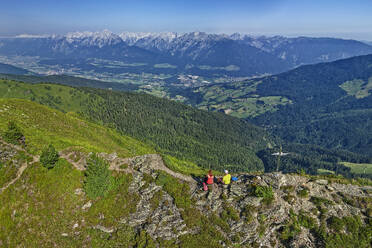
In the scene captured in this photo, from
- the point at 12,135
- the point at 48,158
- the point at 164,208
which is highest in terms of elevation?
the point at 12,135

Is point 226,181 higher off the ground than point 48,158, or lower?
lower

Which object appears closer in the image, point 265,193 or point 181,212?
point 181,212

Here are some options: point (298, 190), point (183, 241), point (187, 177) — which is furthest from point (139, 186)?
point (298, 190)

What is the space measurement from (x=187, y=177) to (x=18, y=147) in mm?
47272

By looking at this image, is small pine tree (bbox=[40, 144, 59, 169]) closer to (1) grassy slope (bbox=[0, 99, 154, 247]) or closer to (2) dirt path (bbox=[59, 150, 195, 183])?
(1) grassy slope (bbox=[0, 99, 154, 247])

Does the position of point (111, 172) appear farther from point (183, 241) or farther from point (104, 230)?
point (183, 241)

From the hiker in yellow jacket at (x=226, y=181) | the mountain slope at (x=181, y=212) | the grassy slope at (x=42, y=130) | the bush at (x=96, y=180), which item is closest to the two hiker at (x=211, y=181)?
the hiker in yellow jacket at (x=226, y=181)

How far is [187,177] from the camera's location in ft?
181

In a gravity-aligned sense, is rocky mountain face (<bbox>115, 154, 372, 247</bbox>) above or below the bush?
below

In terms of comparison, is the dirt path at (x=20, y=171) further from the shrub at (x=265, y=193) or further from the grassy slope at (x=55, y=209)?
the shrub at (x=265, y=193)

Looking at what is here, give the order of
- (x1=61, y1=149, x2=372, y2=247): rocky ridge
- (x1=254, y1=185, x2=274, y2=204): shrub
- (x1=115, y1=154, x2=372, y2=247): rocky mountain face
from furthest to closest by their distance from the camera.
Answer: (x1=254, y1=185, x2=274, y2=204): shrub < (x1=61, y1=149, x2=372, y2=247): rocky ridge < (x1=115, y1=154, x2=372, y2=247): rocky mountain face

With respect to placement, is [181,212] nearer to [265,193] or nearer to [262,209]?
[262,209]

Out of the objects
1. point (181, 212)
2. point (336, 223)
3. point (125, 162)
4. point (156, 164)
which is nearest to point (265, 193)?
point (336, 223)

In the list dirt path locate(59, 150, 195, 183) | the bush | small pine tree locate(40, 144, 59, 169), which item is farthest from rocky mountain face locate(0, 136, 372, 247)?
small pine tree locate(40, 144, 59, 169)
